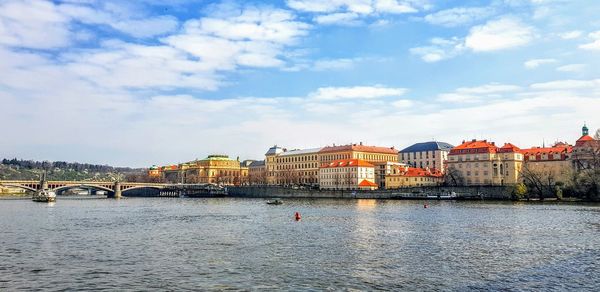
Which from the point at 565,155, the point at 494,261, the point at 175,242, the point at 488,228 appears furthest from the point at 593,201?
the point at 175,242

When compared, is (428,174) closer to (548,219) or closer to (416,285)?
(548,219)

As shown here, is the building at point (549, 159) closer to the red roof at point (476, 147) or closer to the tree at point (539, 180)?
the tree at point (539, 180)

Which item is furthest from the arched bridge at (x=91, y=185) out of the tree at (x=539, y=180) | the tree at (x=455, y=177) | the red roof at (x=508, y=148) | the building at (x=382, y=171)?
the tree at (x=539, y=180)

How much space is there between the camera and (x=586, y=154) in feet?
385

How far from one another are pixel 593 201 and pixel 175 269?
97.8 meters

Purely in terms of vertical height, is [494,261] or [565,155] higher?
[565,155]

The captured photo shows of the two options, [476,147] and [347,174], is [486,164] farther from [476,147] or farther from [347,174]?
[347,174]

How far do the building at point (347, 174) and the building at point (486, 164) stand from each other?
27.8 meters

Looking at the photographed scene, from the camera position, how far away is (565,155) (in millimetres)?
142250

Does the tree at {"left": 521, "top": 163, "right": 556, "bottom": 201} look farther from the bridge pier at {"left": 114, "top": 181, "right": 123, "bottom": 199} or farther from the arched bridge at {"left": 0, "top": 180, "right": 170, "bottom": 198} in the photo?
the bridge pier at {"left": 114, "top": 181, "right": 123, "bottom": 199}

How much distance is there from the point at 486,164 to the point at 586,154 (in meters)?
32.1

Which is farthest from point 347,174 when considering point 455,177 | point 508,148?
point 508,148

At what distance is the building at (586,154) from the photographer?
10656 centimetres

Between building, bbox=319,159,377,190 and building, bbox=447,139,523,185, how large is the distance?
27.8m
